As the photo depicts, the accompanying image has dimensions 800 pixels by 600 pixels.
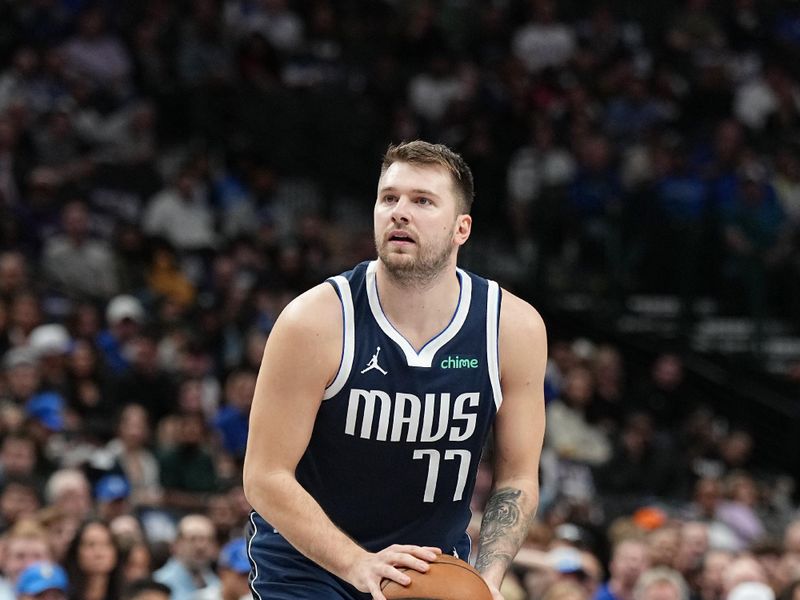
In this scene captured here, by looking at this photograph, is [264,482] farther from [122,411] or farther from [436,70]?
[436,70]

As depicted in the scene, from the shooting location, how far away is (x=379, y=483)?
17.4 ft

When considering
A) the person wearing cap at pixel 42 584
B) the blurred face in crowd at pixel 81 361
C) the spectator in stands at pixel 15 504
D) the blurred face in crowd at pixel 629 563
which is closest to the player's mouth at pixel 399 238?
the person wearing cap at pixel 42 584

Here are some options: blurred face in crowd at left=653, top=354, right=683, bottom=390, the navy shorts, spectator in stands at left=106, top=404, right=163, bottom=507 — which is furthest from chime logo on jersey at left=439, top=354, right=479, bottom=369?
blurred face in crowd at left=653, top=354, right=683, bottom=390

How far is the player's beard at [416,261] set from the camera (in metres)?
5.19

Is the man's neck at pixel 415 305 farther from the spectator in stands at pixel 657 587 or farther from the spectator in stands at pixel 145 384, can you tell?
the spectator in stands at pixel 145 384

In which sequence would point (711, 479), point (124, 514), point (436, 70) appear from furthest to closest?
1. point (436, 70)
2. point (711, 479)
3. point (124, 514)

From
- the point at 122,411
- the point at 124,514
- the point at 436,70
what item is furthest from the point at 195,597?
the point at 436,70

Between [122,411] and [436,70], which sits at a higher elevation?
[436,70]

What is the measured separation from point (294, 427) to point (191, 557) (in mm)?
5481

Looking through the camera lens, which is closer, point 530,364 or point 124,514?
point 530,364

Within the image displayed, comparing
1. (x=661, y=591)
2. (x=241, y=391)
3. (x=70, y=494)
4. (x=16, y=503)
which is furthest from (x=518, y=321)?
(x=241, y=391)

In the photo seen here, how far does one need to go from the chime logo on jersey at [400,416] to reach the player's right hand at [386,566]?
1.45 feet

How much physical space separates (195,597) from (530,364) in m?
5.06

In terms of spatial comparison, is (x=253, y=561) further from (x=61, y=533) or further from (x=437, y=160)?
(x=61, y=533)
